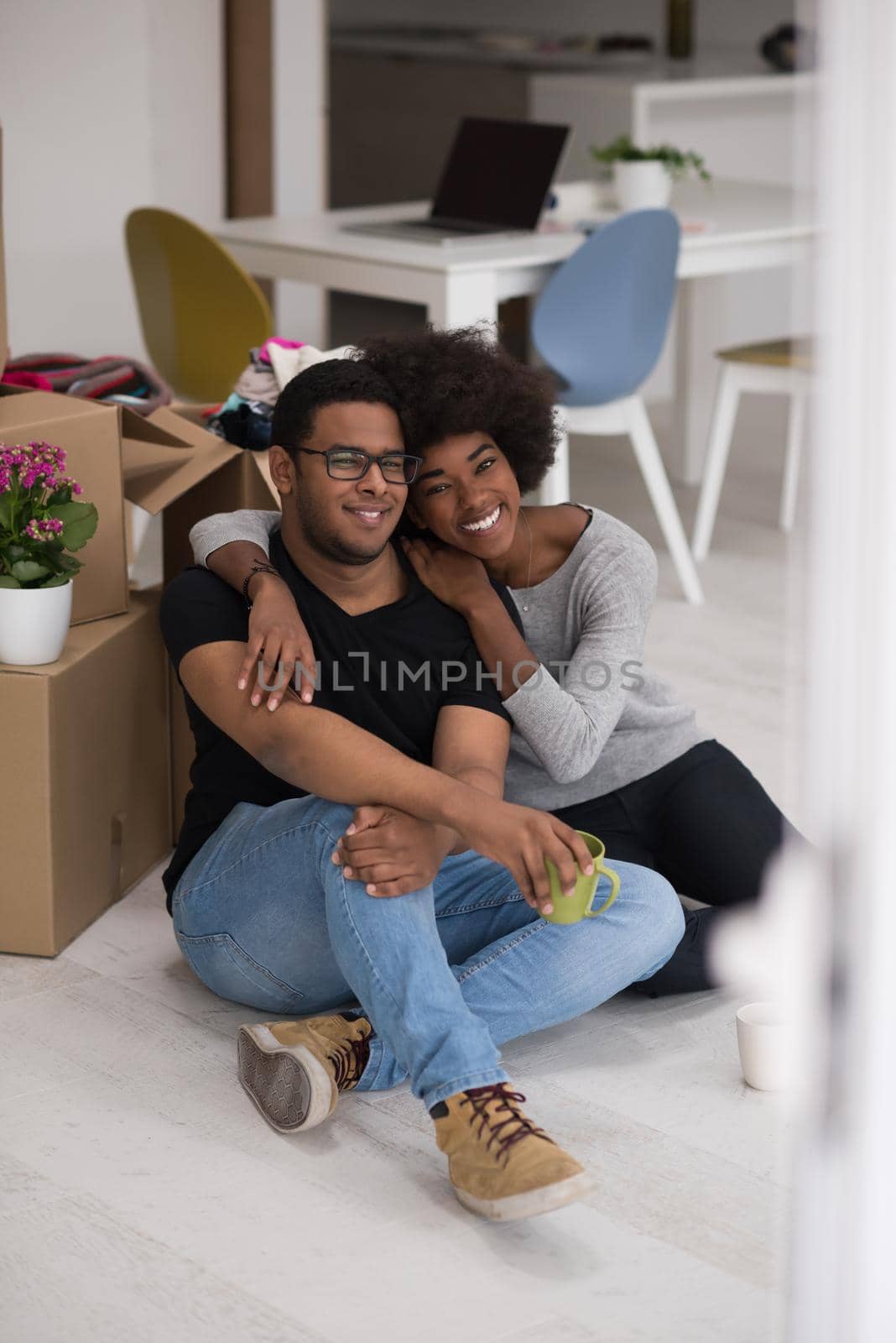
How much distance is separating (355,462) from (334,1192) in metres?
0.72

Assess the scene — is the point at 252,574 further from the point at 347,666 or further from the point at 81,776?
the point at 81,776

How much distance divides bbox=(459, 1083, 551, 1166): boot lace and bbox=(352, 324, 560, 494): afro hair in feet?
2.28

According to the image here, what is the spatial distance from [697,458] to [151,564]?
1.68m

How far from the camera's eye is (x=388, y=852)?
1.52 metres

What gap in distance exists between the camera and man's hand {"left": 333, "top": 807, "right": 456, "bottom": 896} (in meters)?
1.51

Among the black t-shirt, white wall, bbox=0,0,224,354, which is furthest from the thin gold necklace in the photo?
white wall, bbox=0,0,224,354

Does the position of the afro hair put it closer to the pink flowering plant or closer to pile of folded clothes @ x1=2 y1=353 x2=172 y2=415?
the pink flowering plant

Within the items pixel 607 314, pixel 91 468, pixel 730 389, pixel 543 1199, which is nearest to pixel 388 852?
pixel 543 1199

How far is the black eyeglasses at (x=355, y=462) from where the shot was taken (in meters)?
1.68

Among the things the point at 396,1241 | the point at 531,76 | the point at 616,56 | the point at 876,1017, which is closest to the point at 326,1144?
the point at 396,1241

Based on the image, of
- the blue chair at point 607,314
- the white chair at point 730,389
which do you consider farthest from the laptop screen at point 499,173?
the white chair at point 730,389

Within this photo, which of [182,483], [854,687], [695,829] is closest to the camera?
[854,687]

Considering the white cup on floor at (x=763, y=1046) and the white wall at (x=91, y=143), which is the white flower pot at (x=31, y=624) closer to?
the white cup on floor at (x=763, y=1046)

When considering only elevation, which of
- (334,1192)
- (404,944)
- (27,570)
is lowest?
(334,1192)
